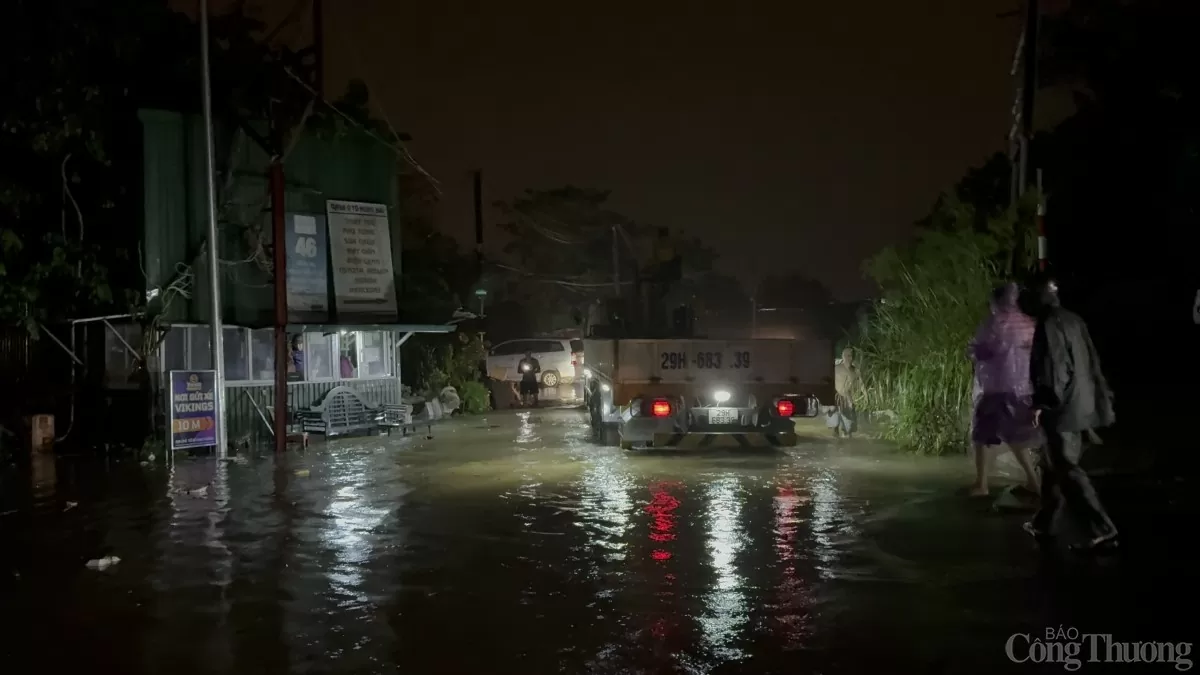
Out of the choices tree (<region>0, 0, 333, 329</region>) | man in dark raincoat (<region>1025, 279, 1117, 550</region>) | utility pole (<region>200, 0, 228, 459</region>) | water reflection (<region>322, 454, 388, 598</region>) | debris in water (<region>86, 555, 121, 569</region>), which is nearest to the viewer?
water reflection (<region>322, 454, 388, 598</region>)

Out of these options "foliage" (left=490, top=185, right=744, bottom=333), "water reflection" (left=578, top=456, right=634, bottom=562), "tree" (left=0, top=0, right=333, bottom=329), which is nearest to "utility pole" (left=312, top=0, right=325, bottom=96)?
"tree" (left=0, top=0, right=333, bottom=329)

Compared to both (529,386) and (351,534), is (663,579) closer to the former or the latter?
(351,534)

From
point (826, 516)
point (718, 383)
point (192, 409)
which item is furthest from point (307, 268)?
point (826, 516)

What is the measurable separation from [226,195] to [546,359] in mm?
17422

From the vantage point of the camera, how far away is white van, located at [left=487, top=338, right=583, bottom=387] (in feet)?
114

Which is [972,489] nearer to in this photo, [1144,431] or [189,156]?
[1144,431]

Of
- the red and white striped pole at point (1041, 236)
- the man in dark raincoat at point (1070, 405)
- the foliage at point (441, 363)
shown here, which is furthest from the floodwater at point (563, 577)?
the foliage at point (441, 363)

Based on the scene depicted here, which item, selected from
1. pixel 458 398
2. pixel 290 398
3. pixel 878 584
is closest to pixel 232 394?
pixel 290 398

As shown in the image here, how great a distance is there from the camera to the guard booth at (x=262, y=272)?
717 inches

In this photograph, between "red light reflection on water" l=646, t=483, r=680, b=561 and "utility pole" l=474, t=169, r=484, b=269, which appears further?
"utility pole" l=474, t=169, r=484, b=269

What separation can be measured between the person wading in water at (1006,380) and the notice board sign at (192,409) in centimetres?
1210

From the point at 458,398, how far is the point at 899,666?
21.8m

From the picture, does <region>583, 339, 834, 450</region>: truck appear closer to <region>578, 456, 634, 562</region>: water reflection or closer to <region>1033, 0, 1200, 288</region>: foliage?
<region>578, 456, 634, 562</region>: water reflection

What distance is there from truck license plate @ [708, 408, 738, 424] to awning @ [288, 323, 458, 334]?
309 inches
